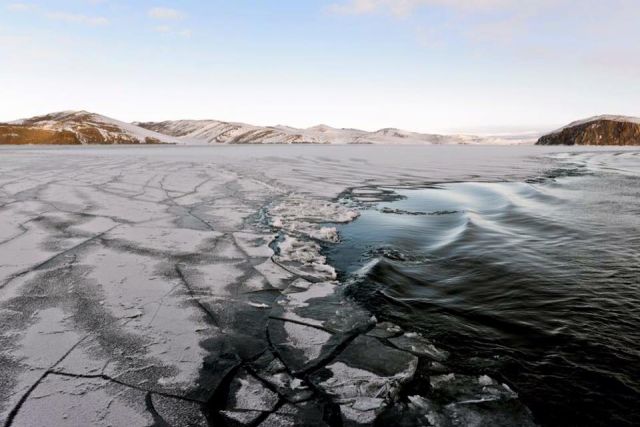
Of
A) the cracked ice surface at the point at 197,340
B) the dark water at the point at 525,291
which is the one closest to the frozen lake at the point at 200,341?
the cracked ice surface at the point at 197,340

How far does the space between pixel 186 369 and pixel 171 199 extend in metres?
8.14

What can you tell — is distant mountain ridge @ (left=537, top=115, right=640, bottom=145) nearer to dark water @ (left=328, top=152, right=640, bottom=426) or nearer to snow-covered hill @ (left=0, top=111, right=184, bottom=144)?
snow-covered hill @ (left=0, top=111, right=184, bottom=144)

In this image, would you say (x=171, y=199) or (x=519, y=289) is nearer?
(x=519, y=289)

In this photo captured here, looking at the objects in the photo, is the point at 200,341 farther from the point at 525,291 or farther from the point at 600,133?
the point at 600,133

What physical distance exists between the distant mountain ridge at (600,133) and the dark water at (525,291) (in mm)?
161381

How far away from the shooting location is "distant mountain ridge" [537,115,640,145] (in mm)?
138500

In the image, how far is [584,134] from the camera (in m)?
145

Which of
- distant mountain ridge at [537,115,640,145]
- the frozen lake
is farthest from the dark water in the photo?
distant mountain ridge at [537,115,640,145]

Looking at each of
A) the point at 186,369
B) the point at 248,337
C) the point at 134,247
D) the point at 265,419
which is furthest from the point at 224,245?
the point at 265,419

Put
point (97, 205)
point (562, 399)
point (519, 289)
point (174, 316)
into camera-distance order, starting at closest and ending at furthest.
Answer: point (562, 399) → point (174, 316) → point (519, 289) → point (97, 205)

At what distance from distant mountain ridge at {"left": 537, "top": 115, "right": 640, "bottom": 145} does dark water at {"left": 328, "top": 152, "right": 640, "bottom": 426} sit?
16138 cm

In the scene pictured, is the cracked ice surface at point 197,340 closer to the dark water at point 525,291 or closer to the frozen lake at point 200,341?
the frozen lake at point 200,341

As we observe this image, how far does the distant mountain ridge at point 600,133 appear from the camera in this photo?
454 feet

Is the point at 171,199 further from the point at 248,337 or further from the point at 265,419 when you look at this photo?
the point at 265,419
